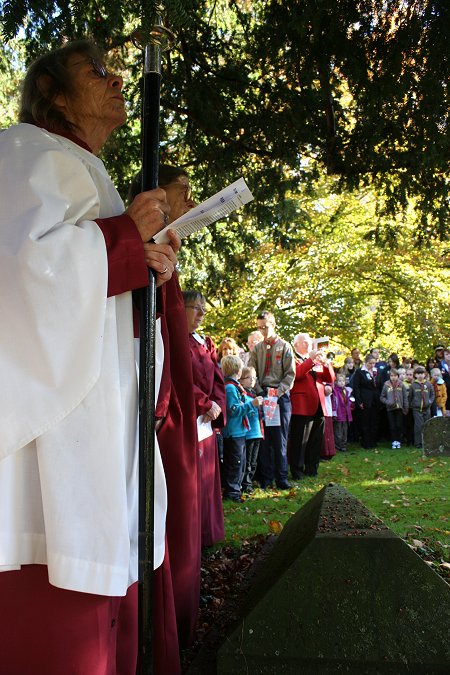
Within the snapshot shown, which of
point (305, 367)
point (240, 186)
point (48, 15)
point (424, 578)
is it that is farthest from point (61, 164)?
point (305, 367)

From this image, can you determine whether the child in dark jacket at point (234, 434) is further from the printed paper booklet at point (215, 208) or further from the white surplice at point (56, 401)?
the white surplice at point (56, 401)

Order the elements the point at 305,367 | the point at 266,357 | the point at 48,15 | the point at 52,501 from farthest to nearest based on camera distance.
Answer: the point at 305,367, the point at 266,357, the point at 48,15, the point at 52,501

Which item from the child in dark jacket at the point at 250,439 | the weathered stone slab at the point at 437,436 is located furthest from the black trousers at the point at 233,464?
the weathered stone slab at the point at 437,436

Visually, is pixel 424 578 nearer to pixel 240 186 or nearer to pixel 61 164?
pixel 240 186

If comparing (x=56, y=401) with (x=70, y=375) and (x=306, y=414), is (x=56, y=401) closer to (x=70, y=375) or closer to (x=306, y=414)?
(x=70, y=375)

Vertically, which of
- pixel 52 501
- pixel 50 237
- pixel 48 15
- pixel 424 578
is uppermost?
pixel 48 15

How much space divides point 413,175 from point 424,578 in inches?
159

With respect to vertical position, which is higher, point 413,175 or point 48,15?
point 48,15

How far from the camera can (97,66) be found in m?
2.52

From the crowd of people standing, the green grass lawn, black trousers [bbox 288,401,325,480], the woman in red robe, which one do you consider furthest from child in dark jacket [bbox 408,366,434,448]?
the crowd of people standing

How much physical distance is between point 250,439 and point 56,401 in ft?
24.8

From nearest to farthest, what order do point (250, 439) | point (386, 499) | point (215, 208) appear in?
point (215, 208)
point (386, 499)
point (250, 439)

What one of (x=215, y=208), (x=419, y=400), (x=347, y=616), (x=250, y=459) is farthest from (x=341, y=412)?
(x=215, y=208)

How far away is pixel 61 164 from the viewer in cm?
215
